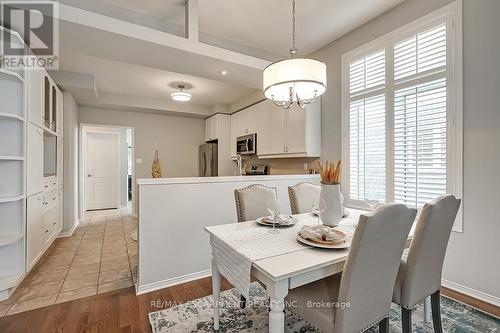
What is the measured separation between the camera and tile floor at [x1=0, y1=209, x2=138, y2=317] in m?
2.10

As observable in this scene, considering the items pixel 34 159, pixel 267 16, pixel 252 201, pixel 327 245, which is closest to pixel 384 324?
pixel 327 245

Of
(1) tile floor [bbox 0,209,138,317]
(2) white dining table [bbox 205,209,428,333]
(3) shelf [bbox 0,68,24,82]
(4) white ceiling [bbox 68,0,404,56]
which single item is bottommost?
(1) tile floor [bbox 0,209,138,317]

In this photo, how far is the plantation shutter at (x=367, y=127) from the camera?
262cm

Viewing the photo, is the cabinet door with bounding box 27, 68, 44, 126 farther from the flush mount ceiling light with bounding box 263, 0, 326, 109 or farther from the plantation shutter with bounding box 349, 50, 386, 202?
the plantation shutter with bounding box 349, 50, 386, 202

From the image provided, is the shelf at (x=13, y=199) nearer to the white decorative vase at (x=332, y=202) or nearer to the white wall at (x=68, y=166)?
the white wall at (x=68, y=166)

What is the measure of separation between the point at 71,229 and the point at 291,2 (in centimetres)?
462

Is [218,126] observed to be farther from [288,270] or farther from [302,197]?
[288,270]

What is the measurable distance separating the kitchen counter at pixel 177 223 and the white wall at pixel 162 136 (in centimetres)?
365

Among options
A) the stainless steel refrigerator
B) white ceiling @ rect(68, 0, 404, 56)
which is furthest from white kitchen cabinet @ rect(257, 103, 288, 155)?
the stainless steel refrigerator

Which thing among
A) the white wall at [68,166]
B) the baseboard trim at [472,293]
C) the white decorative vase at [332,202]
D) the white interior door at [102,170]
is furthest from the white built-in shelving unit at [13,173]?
A: the white interior door at [102,170]

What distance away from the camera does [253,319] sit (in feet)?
5.89

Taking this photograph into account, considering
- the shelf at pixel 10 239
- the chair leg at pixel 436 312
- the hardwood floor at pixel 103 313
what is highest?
the shelf at pixel 10 239

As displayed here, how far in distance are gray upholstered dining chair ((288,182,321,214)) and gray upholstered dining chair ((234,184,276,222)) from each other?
30cm

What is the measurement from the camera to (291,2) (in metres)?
2.31
